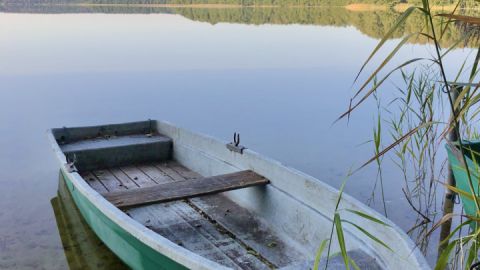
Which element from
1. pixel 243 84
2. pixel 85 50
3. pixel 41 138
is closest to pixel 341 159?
pixel 41 138

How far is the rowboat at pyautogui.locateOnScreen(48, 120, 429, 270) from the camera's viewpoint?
2.40 meters

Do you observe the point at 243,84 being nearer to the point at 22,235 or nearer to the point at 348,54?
the point at 348,54

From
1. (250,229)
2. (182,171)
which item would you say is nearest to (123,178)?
(182,171)

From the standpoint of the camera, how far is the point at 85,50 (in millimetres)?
14367

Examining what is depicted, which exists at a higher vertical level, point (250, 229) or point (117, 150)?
point (117, 150)

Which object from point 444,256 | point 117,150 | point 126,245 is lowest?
point 126,245

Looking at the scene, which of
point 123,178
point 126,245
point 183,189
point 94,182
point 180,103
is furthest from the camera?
point 180,103

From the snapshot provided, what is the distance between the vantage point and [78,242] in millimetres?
3781

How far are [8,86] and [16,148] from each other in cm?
398

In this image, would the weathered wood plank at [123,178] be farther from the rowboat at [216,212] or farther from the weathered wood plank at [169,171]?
the weathered wood plank at [169,171]

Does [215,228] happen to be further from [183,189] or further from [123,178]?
[123,178]

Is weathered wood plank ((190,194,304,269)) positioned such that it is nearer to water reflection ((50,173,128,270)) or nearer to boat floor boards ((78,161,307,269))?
boat floor boards ((78,161,307,269))

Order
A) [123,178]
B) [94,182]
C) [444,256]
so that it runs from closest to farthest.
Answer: [444,256]
[94,182]
[123,178]

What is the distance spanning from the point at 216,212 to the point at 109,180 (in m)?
1.12
